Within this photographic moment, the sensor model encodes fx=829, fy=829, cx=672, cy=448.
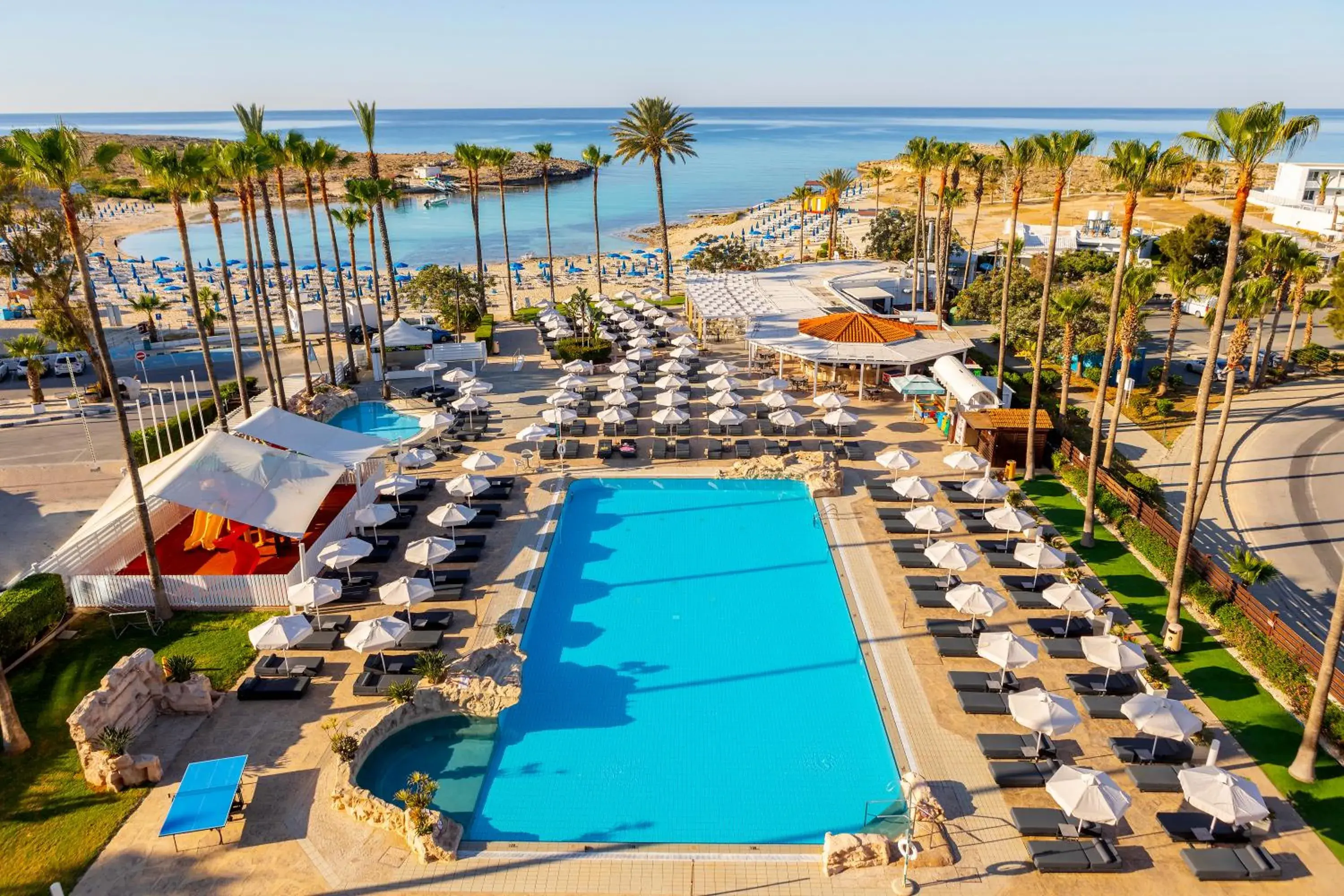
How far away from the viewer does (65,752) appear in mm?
17047


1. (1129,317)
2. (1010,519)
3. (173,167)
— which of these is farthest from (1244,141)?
(173,167)

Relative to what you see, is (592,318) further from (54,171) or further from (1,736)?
(1,736)

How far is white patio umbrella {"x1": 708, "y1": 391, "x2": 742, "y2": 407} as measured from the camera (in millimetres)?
35312

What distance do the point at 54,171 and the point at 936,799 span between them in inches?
884

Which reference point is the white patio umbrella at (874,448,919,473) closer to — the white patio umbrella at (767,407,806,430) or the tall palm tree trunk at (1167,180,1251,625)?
the white patio umbrella at (767,407,806,430)

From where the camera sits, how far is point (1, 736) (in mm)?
17156

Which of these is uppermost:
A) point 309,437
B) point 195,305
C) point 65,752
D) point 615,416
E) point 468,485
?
point 195,305

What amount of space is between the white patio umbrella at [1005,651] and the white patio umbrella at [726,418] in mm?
15855

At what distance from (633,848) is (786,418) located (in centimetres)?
2058

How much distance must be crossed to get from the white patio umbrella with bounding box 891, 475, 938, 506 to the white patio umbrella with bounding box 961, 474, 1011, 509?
3.41 ft

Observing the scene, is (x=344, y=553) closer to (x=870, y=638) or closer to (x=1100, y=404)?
(x=870, y=638)

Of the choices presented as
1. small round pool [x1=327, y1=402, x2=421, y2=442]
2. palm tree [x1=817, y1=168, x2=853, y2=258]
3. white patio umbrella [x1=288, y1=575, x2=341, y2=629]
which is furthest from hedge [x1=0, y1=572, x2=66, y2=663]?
palm tree [x1=817, y1=168, x2=853, y2=258]

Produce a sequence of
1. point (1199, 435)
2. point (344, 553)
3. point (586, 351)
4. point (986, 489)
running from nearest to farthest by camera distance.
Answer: point (1199, 435) < point (344, 553) < point (986, 489) < point (586, 351)

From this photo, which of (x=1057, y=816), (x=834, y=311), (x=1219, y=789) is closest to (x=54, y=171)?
(x=1057, y=816)
